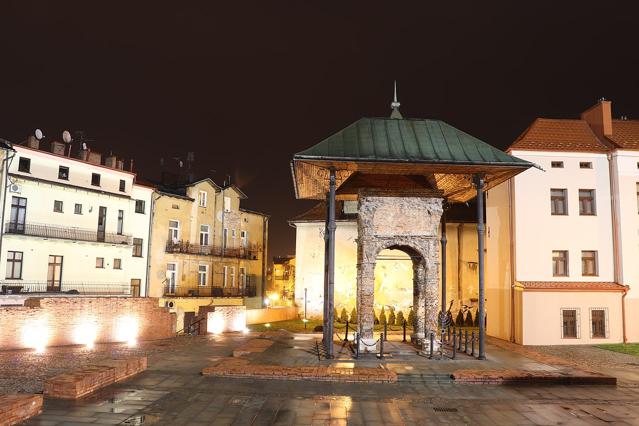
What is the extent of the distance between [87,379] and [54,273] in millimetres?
23660

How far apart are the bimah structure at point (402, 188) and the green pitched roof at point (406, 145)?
3 centimetres

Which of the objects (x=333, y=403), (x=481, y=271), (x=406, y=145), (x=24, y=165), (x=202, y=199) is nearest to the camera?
(x=333, y=403)

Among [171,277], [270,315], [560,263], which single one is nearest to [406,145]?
[560,263]

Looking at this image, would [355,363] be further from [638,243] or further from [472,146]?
[638,243]

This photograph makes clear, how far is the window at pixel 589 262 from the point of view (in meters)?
26.8

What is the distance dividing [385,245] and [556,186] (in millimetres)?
11951

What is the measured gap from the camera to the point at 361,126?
2016cm

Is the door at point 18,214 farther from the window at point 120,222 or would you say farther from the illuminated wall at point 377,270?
the illuminated wall at point 377,270

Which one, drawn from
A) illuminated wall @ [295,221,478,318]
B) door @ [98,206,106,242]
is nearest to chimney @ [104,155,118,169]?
door @ [98,206,106,242]

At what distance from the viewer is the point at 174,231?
140 feet

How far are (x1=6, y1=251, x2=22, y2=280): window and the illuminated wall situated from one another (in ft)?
63.0

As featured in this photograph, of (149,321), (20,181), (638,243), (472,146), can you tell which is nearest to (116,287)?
(20,181)

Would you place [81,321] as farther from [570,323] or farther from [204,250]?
[204,250]

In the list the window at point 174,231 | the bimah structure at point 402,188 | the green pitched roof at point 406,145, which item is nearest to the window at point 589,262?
the bimah structure at point 402,188
